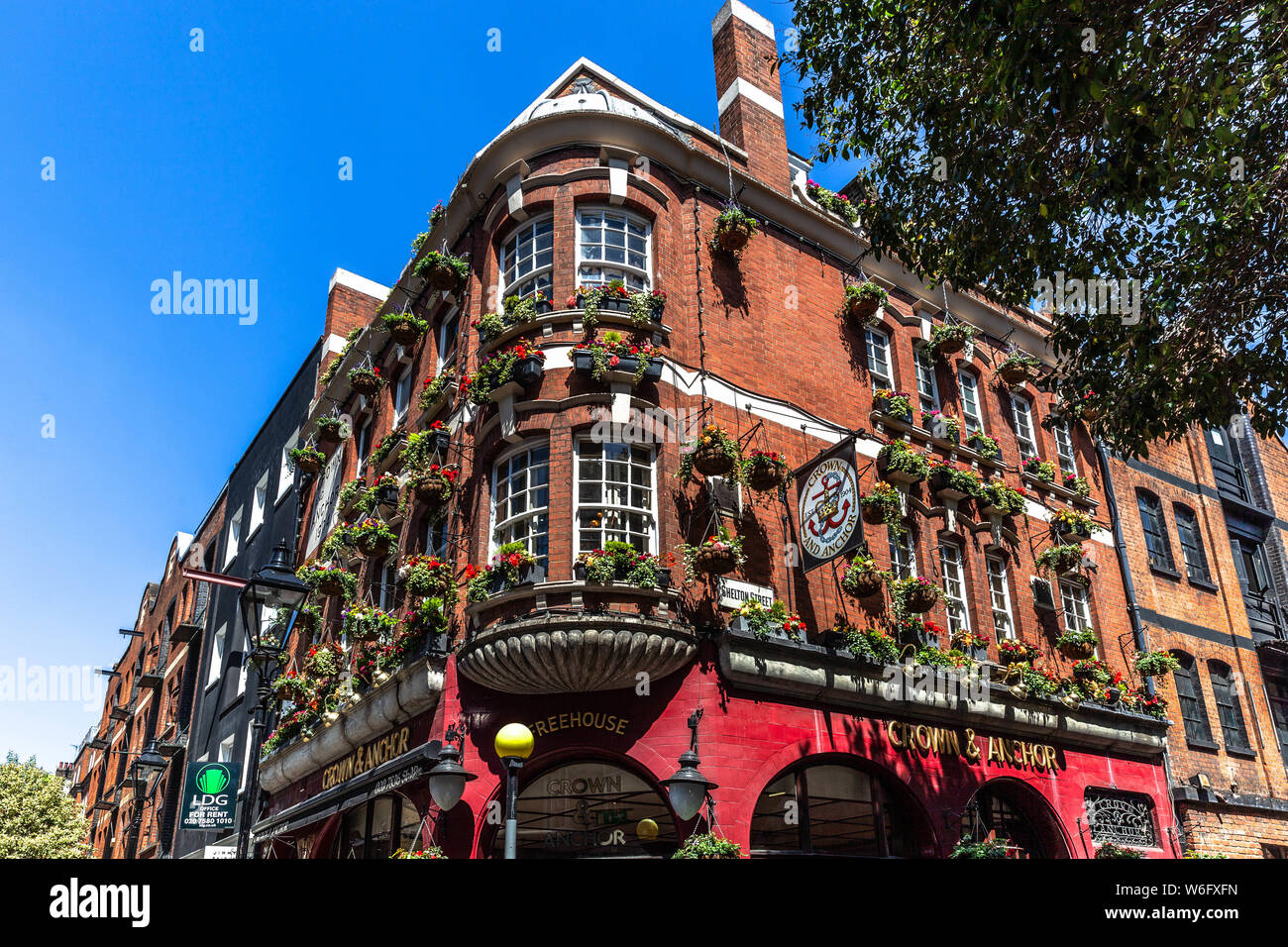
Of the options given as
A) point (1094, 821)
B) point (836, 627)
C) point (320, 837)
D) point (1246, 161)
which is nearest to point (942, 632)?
point (836, 627)

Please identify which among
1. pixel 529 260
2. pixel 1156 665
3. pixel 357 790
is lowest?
pixel 357 790

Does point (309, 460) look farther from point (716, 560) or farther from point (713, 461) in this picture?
point (716, 560)

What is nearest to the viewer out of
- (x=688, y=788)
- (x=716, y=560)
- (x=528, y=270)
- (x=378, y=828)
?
(x=688, y=788)

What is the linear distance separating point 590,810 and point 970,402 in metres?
12.6

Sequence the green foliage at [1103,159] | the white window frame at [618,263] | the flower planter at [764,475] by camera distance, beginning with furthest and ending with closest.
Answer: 1. the white window frame at [618,263]
2. the flower planter at [764,475]
3. the green foliage at [1103,159]

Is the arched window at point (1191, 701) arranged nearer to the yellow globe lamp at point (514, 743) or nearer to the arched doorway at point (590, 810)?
the arched doorway at point (590, 810)

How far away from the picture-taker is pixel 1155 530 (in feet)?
74.5

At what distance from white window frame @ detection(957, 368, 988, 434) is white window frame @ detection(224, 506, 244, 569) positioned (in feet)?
78.2

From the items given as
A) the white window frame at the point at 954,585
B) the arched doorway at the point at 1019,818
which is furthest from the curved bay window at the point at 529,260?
the arched doorway at the point at 1019,818

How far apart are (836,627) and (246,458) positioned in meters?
25.2

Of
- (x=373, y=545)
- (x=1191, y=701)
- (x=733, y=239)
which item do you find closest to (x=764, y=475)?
(x=733, y=239)

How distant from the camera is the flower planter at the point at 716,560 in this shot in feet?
42.0

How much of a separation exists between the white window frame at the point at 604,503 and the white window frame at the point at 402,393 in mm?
7696
